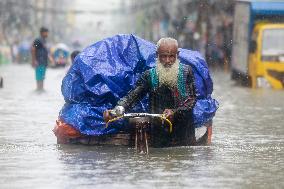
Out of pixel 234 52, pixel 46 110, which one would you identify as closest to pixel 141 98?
pixel 46 110

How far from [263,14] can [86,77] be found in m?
23.7

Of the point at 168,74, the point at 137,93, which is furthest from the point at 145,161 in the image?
the point at 168,74

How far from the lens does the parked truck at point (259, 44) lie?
32844 millimetres

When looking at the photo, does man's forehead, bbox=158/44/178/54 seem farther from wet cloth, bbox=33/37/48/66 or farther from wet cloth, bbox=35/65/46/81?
wet cloth, bbox=35/65/46/81

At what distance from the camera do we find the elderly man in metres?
12.1

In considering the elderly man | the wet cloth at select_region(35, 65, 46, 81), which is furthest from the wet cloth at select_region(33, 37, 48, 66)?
the elderly man

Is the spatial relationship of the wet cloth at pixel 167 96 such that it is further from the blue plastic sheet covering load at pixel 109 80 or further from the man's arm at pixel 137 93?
the blue plastic sheet covering load at pixel 109 80

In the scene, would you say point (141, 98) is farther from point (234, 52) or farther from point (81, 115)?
point (234, 52)

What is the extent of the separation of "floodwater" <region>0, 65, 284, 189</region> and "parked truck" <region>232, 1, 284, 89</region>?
Result: 1500 centimetres

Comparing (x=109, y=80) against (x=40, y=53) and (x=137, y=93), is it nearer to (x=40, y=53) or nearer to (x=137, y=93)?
(x=137, y=93)

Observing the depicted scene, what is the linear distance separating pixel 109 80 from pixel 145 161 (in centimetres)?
192

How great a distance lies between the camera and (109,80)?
1297 cm

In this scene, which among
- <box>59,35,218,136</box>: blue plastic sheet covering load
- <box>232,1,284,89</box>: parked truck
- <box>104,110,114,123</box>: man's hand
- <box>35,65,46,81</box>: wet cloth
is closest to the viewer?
<box>104,110,114,123</box>: man's hand

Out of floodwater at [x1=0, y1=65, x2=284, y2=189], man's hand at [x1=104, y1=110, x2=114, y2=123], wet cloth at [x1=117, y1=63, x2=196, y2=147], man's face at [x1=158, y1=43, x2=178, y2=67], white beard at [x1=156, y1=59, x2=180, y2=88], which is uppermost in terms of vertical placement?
man's face at [x1=158, y1=43, x2=178, y2=67]
